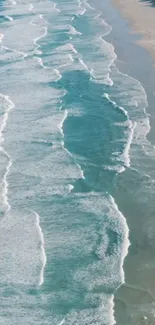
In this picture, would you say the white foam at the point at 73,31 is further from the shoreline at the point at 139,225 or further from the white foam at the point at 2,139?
the white foam at the point at 2,139

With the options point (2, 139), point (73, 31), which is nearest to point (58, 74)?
point (2, 139)

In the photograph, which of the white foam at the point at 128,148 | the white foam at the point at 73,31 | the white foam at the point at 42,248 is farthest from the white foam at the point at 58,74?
the white foam at the point at 42,248

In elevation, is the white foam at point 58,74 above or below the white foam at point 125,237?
below

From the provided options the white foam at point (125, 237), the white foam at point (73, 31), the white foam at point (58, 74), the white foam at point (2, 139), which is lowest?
the white foam at point (2, 139)

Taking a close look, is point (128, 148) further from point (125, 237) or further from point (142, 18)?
point (142, 18)

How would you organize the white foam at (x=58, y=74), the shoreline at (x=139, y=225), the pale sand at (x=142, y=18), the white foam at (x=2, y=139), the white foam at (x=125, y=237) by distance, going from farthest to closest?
the pale sand at (x=142, y=18) < the white foam at (x=58, y=74) < the white foam at (x=2, y=139) < the white foam at (x=125, y=237) < the shoreline at (x=139, y=225)

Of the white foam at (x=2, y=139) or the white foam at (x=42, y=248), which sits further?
the white foam at (x=2, y=139)
